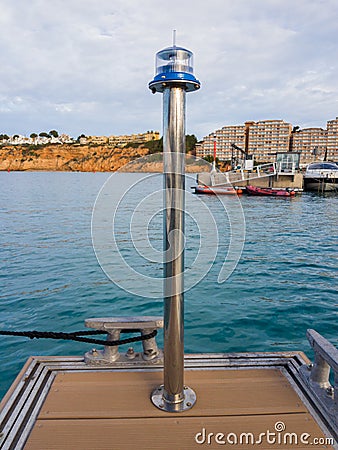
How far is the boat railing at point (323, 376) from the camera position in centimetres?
228

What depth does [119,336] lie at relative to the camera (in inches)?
113

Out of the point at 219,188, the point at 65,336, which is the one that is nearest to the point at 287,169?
the point at 219,188

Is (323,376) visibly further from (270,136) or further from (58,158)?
(270,136)

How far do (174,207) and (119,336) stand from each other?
4.30 ft

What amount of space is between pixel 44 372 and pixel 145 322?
0.86m


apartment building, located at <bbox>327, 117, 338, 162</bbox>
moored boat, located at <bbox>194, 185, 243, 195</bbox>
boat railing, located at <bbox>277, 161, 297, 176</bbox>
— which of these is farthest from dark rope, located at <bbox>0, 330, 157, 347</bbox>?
apartment building, located at <bbox>327, 117, 338, 162</bbox>

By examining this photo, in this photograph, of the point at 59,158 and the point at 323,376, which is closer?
the point at 323,376

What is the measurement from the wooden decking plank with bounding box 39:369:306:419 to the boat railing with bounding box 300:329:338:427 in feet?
0.49

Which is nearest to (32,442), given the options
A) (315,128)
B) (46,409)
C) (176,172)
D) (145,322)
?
(46,409)

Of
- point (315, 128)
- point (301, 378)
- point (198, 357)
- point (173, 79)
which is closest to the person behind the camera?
point (173, 79)

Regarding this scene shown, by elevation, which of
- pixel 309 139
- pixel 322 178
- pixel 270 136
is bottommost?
pixel 322 178

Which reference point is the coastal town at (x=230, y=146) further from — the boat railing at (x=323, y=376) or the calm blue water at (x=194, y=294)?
the boat railing at (x=323, y=376)

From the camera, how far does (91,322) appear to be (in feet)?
9.28

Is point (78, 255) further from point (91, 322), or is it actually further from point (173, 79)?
point (173, 79)
